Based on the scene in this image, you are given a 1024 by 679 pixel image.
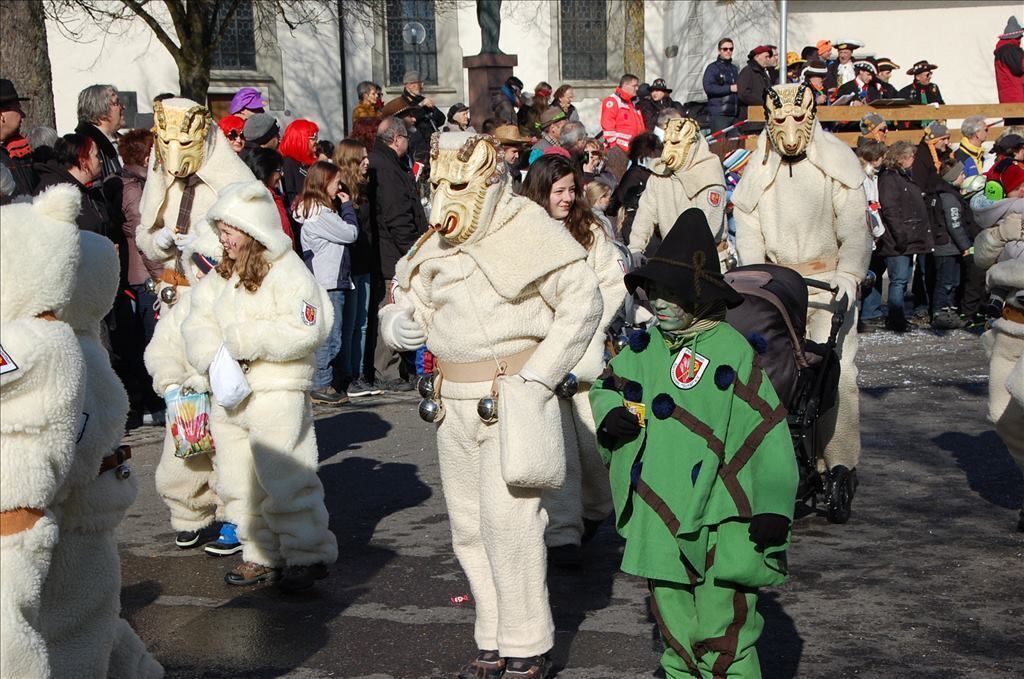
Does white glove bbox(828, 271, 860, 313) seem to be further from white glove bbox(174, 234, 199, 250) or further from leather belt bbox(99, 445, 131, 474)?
leather belt bbox(99, 445, 131, 474)

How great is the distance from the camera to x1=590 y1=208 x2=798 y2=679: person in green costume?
15.9ft

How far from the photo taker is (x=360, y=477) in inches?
379

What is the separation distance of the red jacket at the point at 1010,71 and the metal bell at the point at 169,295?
55.6 feet

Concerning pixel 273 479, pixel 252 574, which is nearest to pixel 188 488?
pixel 252 574

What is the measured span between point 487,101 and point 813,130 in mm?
15195

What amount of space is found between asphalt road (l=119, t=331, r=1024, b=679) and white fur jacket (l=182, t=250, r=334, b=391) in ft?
3.70

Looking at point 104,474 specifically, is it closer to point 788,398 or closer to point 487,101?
point 788,398

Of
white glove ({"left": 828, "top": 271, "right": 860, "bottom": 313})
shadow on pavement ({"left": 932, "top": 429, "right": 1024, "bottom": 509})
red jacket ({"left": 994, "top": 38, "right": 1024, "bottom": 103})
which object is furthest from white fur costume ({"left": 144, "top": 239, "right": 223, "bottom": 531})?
red jacket ({"left": 994, "top": 38, "right": 1024, "bottom": 103})

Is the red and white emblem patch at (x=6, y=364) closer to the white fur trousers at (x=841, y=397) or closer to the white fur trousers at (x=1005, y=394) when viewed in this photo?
the white fur trousers at (x=841, y=397)

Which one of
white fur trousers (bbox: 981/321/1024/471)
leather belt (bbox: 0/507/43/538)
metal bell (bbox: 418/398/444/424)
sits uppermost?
leather belt (bbox: 0/507/43/538)

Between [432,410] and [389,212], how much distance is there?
7.38 metres

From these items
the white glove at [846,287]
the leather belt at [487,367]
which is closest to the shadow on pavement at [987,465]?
the white glove at [846,287]

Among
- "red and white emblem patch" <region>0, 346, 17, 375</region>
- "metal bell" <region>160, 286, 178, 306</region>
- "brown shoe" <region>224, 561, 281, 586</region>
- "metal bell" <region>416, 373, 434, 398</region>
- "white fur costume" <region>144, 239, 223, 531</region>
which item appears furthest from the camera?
"metal bell" <region>160, 286, 178, 306</region>

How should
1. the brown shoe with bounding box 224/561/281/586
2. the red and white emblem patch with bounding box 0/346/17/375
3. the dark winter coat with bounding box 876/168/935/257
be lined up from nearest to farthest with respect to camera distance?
the red and white emblem patch with bounding box 0/346/17/375
the brown shoe with bounding box 224/561/281/586
the dark winter coat with bounding box 876/168/935/257
